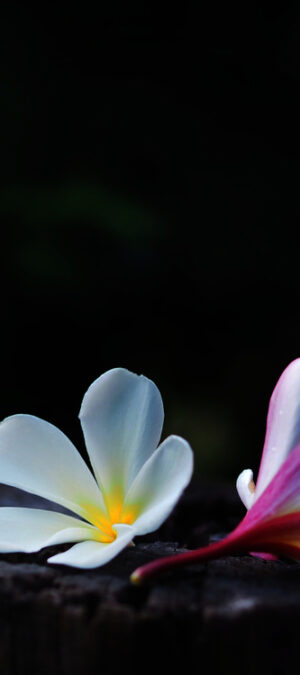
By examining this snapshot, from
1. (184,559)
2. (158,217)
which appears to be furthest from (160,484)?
(158,217)

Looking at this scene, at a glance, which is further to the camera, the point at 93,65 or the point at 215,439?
the point at 93,65

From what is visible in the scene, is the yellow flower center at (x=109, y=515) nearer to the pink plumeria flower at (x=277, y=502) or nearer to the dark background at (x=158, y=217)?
the pink plumeria flower at (x=277, y=502)

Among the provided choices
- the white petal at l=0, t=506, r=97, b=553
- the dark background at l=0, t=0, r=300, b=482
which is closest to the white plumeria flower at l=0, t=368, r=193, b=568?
the white petal at l=0, t=506, r=97, b=553

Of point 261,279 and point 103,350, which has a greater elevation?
point 261,279

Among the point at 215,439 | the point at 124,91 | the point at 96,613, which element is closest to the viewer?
the point at 96,613

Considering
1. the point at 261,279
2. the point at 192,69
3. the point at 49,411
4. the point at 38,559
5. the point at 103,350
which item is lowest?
the point at 49,411

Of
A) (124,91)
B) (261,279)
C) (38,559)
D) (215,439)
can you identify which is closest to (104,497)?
(38,559)

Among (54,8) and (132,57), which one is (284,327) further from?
(54,8)
